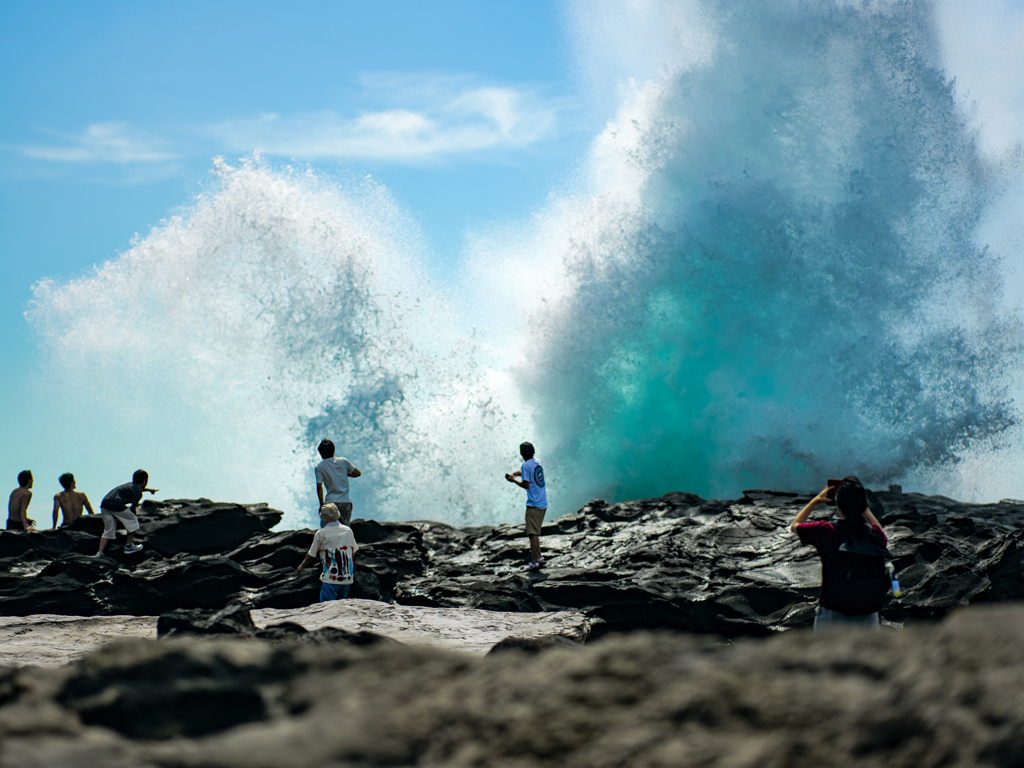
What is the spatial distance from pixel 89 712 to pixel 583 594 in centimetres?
850

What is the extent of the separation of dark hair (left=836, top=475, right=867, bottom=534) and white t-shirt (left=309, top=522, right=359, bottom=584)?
5506 mm

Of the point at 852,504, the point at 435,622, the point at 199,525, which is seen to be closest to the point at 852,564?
the point at 852,504

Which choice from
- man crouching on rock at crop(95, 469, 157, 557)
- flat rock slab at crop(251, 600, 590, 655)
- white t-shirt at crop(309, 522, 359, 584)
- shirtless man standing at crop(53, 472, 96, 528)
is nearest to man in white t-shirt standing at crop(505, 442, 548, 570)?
flat rock slab at crop(251, 600, 590, 655)

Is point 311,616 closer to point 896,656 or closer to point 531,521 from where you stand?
point 531,521

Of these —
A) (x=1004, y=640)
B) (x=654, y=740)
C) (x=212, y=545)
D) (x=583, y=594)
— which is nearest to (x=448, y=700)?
(x=654, y=740)

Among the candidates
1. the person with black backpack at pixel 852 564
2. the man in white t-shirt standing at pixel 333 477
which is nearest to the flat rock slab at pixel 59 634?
the man in white t-shirt standing at pixel 333 477

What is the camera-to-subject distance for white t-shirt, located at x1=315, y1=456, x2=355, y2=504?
9930 millimetres

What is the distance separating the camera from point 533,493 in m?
11.0

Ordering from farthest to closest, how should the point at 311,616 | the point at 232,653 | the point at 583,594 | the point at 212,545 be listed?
the point at 212,545 → the point at 583,594 → the point at 311,616 → the point at 232,653

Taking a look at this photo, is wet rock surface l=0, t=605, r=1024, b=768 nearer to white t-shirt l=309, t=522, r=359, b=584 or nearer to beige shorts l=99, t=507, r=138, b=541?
white t-shirt l=309, t=522, r=359, b=584

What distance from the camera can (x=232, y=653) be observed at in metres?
1.96

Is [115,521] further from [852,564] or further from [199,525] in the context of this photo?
[852,564]

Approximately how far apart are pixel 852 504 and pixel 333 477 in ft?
22.7

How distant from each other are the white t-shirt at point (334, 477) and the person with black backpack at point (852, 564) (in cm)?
664
